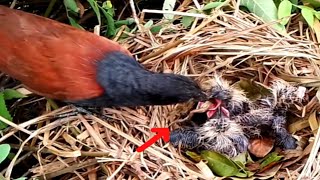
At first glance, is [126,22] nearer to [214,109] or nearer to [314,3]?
[214,109]

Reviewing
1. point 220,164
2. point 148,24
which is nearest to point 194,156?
point 220,164

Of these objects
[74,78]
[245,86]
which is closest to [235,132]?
[245,86]

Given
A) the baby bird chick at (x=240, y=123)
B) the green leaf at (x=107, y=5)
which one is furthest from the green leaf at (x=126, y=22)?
the baby bird chick at (x=240, y=123)

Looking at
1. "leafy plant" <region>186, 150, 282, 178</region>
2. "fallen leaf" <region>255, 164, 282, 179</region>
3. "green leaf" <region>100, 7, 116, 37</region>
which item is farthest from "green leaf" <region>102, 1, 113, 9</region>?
"fallen leaf" <region>255, 164, 282, 179</region>

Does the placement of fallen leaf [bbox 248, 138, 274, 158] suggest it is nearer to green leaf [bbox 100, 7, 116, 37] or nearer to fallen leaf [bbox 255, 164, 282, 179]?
fallen leaf [bbox 255, 164, 282, 179]

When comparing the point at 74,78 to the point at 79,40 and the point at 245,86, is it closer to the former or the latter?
the point at 79,40

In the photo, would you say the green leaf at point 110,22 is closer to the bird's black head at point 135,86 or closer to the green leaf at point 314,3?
the bird's black head at point 135,86
